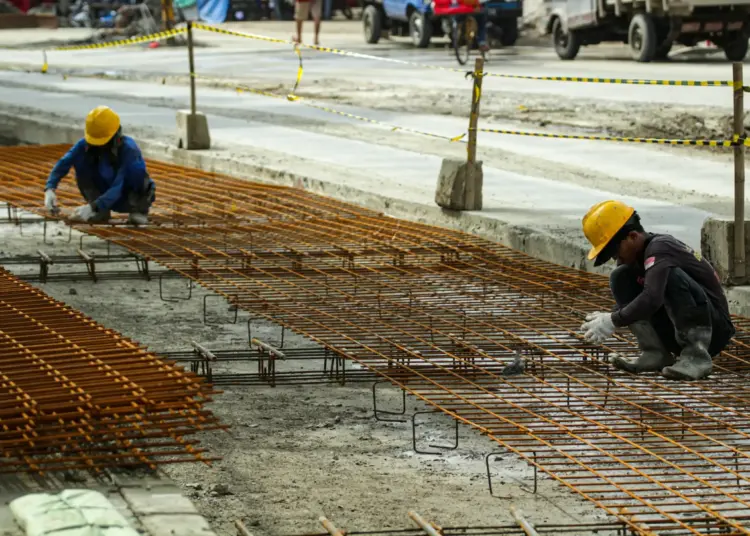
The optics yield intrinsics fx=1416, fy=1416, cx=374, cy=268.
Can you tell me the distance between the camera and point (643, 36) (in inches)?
943

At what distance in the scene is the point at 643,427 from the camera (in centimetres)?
608

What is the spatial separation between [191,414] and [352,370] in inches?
58.1

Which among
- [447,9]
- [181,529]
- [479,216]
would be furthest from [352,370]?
[447,9]

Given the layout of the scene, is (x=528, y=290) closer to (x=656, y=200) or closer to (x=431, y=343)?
(x=431, y=343)

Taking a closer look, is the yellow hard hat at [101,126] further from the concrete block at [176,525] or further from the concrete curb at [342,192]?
the concrete block at [176,525]

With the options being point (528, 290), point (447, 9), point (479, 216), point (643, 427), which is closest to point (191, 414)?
point (643, 427)

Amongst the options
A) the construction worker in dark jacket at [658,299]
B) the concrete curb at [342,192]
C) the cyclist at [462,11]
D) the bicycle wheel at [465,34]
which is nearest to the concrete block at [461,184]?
the concrete curb at [342,192]

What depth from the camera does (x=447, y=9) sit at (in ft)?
87.1

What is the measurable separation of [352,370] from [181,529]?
100 inches

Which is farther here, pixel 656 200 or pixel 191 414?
pixel 656 200

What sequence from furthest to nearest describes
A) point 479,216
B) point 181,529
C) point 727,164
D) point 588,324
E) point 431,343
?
point 727,164
point 479,216
point 431,343
point 588,324
point 181,529

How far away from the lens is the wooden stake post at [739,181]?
8.01m

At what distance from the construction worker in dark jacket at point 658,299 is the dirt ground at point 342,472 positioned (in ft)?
3.39

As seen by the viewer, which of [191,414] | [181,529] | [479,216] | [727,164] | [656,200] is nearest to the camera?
[181,529]
